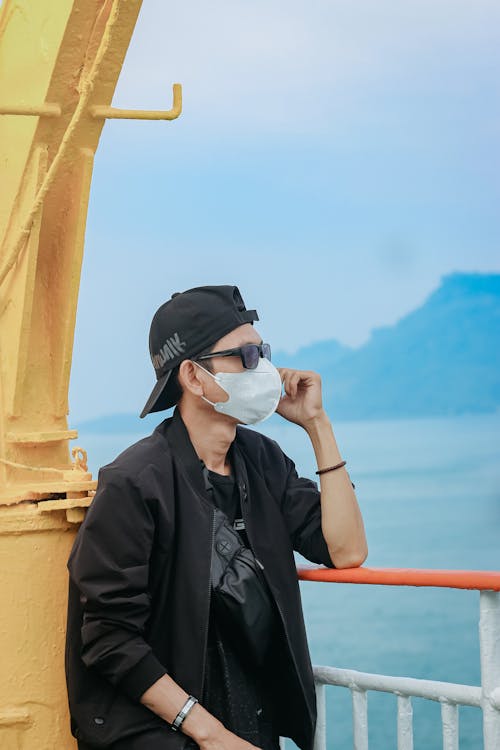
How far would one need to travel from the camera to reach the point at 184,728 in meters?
2.56

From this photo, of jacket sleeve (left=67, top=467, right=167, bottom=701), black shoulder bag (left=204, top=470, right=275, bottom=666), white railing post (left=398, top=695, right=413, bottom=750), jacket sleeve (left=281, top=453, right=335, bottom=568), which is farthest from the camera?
jacket sleeve (left=281, top=453, right=335, bottom=568)

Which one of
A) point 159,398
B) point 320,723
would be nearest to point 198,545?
point 159,398

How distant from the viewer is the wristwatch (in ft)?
8.38

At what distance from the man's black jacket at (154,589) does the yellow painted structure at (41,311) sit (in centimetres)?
21

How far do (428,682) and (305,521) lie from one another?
52cm

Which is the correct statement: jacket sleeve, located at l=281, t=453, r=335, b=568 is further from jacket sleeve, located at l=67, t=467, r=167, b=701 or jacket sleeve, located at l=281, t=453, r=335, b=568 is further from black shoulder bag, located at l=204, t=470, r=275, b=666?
jacket sleeve, located at l=67, t=467, r=167, b=701

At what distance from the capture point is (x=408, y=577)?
107 inches

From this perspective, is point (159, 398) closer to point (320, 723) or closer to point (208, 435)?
point (208, 435)

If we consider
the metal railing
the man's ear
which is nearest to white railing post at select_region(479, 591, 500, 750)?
the metal railing

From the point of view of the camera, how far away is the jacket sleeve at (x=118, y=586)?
254cm

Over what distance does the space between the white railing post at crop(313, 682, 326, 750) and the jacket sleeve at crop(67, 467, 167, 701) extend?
1.88ft

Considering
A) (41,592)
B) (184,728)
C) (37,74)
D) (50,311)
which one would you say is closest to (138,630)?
(184,728)

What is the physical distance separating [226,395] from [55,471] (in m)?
0.57

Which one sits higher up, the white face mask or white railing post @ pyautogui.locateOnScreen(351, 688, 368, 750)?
the white face mask
